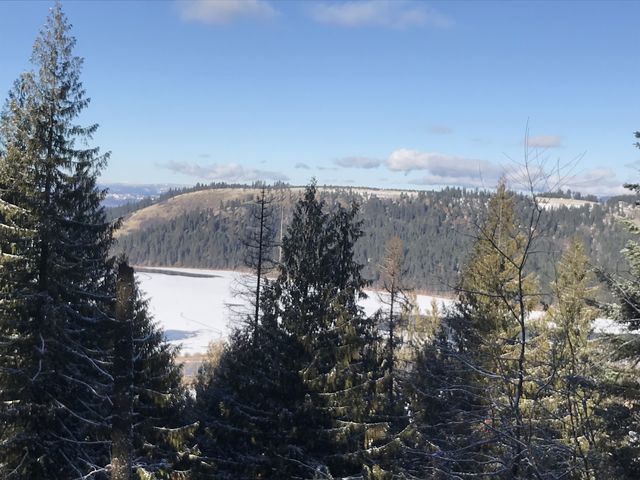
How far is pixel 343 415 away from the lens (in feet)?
35.6

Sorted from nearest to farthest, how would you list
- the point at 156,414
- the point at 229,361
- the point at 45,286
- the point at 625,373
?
the point at 625,373
the point at 45,286
the point at 229,361
the point at 156,414

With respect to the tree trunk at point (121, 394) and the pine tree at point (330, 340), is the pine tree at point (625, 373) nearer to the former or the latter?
the pine tree at point (330, 340)

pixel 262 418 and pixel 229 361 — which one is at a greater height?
pixel 229 361

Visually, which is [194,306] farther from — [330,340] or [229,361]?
[330,340]

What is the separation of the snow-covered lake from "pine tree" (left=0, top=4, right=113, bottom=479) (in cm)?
4018

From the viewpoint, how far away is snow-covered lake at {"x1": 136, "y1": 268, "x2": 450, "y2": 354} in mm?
74500

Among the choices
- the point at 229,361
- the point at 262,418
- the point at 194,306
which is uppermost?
the point at 229,361

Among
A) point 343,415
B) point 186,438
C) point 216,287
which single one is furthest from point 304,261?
point 216,287

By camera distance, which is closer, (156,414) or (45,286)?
(45,286)

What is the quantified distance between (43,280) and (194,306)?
97953 millimetres

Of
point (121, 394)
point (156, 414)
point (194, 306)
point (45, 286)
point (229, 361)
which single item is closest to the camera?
point (121, 394)

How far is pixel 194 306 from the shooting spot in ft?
345

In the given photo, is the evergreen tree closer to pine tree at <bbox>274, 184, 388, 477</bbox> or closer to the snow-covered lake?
pine tree at <bbox>274, 184, 388, 477</bbox>

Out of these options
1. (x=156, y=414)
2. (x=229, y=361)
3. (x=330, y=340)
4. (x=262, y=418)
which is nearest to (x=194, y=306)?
(x=156, y=414)
